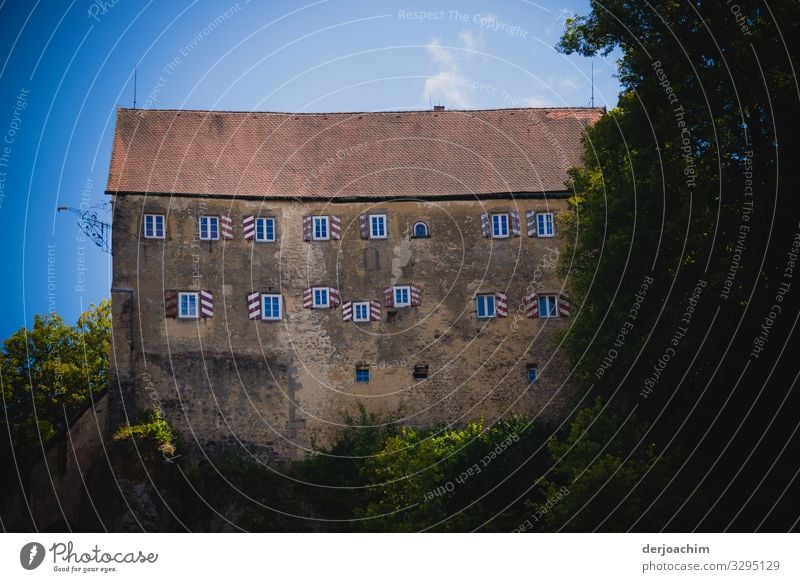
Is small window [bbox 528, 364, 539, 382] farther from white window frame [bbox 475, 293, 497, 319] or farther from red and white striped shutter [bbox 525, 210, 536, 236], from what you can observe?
red and white striped shutter [bbox 525, 210, 536, 236]

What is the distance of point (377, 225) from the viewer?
171 ft

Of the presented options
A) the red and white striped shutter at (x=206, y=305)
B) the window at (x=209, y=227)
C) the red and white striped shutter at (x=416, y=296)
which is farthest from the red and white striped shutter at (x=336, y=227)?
the red and white striped shutter at (x=206, y=305)

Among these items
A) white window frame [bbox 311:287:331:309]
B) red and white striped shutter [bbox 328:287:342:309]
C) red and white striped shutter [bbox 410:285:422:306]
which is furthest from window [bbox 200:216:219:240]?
red and white striped shutter [bbox 410:285:422:306]

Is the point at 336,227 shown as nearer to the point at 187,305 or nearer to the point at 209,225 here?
the point at 209,225

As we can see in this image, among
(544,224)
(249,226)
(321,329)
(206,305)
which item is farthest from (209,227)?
(544,224)

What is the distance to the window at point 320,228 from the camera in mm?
51719

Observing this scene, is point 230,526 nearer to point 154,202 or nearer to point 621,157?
point 154,202

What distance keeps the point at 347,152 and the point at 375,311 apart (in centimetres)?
638

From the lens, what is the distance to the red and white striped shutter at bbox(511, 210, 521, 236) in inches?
2041

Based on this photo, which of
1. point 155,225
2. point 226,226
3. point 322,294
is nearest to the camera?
point 155,225

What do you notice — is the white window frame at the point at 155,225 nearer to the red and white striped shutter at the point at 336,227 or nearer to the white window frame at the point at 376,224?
the red and white striped shutter at the point at 336,227

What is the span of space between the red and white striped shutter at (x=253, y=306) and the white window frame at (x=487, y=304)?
23.7 ft

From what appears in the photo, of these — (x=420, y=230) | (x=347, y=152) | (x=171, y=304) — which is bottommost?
(x=171, y=304)

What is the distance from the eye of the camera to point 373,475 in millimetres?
48062
